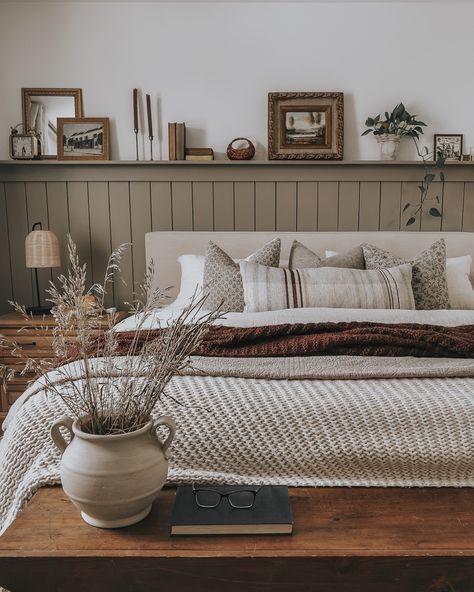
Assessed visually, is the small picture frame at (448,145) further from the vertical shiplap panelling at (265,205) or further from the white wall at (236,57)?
the vertical shiplap panelling at (265,205)

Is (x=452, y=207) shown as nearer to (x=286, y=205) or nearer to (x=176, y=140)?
(x=286, y=205)

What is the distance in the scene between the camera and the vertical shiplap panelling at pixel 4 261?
342 cm

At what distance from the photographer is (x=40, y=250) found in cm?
310

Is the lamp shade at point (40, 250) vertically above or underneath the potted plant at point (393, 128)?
underneath

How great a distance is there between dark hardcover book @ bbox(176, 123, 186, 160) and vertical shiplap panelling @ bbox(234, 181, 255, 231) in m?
0.38

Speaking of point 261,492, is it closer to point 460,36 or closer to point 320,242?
point 320,242

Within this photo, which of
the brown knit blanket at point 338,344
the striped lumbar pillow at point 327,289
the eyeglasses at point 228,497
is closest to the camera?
the eyeglasses at point 228,497

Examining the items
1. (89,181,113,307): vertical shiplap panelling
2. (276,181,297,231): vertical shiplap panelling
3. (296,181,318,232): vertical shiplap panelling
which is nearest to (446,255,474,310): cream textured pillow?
(296,181,318,232): vertical shiplap panelling

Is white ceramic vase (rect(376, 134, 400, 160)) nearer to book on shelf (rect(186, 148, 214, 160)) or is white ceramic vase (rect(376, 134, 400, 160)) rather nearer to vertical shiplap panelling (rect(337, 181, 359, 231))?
vertical shiplap panelling (rect(337, 181, 359, 231))

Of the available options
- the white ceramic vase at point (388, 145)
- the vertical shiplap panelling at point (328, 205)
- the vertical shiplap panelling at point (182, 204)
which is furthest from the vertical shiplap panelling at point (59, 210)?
the white ceramic vase at point (388, 145)

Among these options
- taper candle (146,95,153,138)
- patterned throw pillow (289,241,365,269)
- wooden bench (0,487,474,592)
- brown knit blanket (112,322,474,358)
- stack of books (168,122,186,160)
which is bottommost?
wooden bench (0,487,474,592)

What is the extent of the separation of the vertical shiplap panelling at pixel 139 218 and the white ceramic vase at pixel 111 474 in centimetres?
240

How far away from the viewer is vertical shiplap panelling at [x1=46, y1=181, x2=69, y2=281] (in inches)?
134

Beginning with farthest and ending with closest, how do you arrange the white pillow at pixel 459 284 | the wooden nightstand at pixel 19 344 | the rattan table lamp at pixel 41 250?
the rattan table lamp at pixel 41 250 < the wooden nightstand at pixel 19 344 < the white pillow at pixel 459 284
